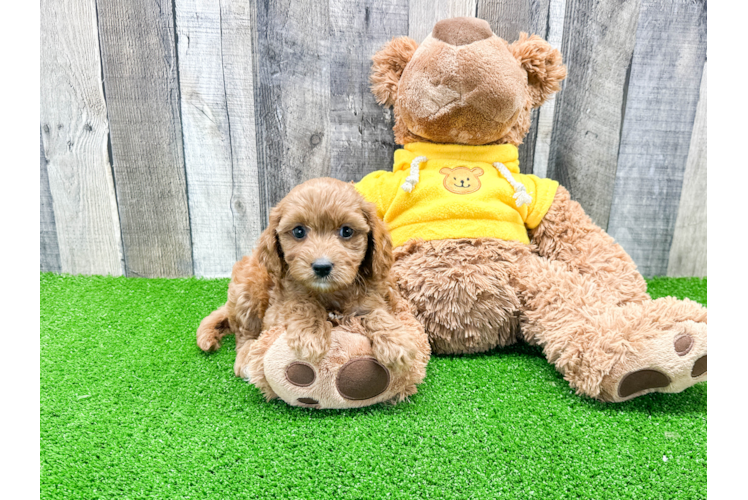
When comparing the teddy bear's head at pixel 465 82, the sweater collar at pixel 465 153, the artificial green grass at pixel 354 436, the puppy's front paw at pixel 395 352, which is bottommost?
the artificial green grass at pixel 354 436

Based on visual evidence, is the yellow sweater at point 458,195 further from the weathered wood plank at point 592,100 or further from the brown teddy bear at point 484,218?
Result: the weathered wood plank at point 592,100

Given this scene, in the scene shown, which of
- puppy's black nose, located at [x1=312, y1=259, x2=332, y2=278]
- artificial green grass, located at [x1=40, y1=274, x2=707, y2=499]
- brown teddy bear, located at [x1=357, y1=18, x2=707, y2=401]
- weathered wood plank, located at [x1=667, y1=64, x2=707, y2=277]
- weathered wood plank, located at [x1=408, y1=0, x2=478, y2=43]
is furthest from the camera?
weathered wood plank, located at [x1=667, y1=64, x2=707, y2=277]

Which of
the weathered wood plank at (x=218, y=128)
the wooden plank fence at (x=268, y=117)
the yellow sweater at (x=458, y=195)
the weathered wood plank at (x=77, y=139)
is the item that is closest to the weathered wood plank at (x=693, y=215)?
the wooden plank fence at (x=268, y=117)

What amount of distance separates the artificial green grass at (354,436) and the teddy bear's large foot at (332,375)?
63 millimetres

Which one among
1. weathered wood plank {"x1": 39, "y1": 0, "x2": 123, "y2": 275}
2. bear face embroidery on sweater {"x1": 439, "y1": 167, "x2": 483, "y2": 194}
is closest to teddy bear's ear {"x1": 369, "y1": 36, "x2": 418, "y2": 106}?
bear face embroidery on sweater {"x1": 439, "y1": 167, "x2": 483, "y2": 194}

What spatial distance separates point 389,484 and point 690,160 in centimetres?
232

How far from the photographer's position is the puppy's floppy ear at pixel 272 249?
1662mm

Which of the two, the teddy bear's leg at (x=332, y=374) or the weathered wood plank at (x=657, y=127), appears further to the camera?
the weathered wood plank at (x=657, y=127)

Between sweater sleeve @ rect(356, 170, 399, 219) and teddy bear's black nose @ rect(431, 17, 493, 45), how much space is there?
1.92 ft

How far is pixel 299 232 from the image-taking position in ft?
5.24

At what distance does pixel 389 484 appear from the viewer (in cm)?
129

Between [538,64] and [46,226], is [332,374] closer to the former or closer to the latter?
[538,64]

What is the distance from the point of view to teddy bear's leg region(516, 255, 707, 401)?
60.2 inches

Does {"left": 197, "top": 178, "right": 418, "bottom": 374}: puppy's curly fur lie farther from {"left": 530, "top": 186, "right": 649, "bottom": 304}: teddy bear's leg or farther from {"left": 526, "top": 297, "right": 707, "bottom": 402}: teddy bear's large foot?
{"left": 530, "top": 186, "right": 649, "bottom": 304}: teddy bear's leg
